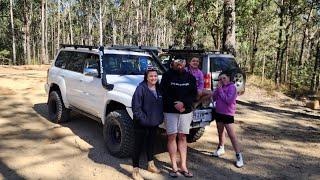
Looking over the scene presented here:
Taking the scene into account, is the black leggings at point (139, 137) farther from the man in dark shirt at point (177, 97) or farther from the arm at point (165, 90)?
the arm at point (165, 90)

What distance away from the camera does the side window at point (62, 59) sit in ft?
31.0

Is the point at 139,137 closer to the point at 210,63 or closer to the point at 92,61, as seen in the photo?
the point at 92,61

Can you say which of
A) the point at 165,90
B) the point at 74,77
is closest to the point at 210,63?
the point at 74,77

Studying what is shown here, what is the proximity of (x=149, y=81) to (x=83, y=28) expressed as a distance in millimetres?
65282

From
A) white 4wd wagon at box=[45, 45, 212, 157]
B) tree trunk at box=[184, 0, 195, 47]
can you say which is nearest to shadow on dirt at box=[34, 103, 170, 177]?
white 4wd wagon at box=[45, 45, 212, 157]

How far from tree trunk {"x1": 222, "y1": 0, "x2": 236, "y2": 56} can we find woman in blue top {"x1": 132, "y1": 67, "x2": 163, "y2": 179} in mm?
10895

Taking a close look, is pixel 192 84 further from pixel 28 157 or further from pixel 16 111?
pixel 16 111

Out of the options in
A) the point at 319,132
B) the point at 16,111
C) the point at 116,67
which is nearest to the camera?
the point at 116,67

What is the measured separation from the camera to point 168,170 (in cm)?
659

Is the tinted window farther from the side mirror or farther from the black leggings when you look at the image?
the black leggings

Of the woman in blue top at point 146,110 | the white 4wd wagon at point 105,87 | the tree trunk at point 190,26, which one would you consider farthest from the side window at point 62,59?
the tree trunk at point 190,26

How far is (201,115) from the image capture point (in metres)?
6.88

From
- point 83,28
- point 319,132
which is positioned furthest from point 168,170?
point 83,28

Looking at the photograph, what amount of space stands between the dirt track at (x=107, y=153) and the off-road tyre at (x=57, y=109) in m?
0.16
